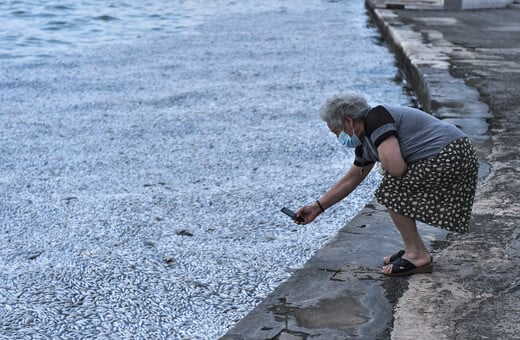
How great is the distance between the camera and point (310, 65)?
38.7 ft

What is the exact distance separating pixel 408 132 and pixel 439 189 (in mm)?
289

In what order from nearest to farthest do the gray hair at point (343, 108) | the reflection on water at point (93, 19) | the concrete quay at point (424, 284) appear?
the concrete quay at point (424, 284) → the gray hair at point (343, 108) → the reflection on water at point (93, 19)

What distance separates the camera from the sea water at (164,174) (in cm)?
421

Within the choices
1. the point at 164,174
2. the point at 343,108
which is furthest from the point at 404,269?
the point at 164,174

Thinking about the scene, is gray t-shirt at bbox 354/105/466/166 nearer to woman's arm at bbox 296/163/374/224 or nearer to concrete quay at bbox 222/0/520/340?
woman's arm at bbox 296/163/374/224

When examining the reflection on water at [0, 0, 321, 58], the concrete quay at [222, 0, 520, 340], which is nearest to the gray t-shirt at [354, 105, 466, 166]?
the concrete quay at [222, 0, 520, 340]

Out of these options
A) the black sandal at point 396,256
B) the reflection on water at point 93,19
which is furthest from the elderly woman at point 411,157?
the reflection on water at point 93,19

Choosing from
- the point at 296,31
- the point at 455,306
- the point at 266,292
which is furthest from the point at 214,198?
the point at 296,31

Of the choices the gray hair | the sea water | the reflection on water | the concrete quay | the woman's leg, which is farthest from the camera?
the reflection on water

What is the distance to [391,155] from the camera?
11.6 feet

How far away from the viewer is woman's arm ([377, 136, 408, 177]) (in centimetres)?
353

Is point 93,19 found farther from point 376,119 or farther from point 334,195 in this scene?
point 376,119

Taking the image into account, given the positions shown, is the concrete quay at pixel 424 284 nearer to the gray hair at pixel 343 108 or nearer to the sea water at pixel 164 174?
the sea water at pixel 164 174

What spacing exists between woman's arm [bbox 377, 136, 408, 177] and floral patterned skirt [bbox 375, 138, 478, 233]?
8cm
